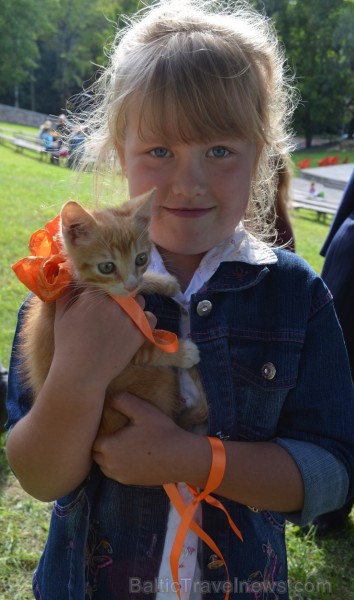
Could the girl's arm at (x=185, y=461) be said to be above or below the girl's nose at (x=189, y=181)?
below

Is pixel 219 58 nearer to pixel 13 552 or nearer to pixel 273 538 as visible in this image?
pixel 273 538

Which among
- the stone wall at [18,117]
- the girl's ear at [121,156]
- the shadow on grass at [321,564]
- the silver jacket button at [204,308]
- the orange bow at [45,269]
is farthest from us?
the stone wall at [18,117]

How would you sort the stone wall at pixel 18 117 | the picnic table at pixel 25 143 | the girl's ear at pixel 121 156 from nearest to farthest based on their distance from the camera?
the girl's ear at pixel 121 156 → the picnic table at pixel 25 143 → the stone wall at pixel 18 117

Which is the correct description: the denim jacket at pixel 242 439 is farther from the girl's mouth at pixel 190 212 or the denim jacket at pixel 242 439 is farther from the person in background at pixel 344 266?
the person in background at pixel 344 266

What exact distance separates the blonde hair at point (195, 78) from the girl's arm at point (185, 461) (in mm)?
835

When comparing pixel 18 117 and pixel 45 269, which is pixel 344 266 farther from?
pixel 18 117

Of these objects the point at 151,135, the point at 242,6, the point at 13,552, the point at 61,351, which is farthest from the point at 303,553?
the point at 242,6

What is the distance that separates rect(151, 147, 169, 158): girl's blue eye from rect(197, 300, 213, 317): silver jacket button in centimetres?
46

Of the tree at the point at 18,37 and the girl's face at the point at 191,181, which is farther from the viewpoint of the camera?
the tree at the point at 18,37

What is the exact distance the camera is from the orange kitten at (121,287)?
1.56 metres

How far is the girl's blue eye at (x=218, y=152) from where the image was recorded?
159 centimetres

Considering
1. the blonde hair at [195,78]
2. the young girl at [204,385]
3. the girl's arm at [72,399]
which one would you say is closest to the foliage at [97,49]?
the blonde hair at [195,78]

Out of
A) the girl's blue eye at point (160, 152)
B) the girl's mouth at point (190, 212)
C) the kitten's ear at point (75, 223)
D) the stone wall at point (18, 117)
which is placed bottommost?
the stone wall at point (18, 117)

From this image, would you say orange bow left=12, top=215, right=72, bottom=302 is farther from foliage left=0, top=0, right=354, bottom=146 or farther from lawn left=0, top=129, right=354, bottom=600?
foliage left=0, top=0, right=354, bottom=146
